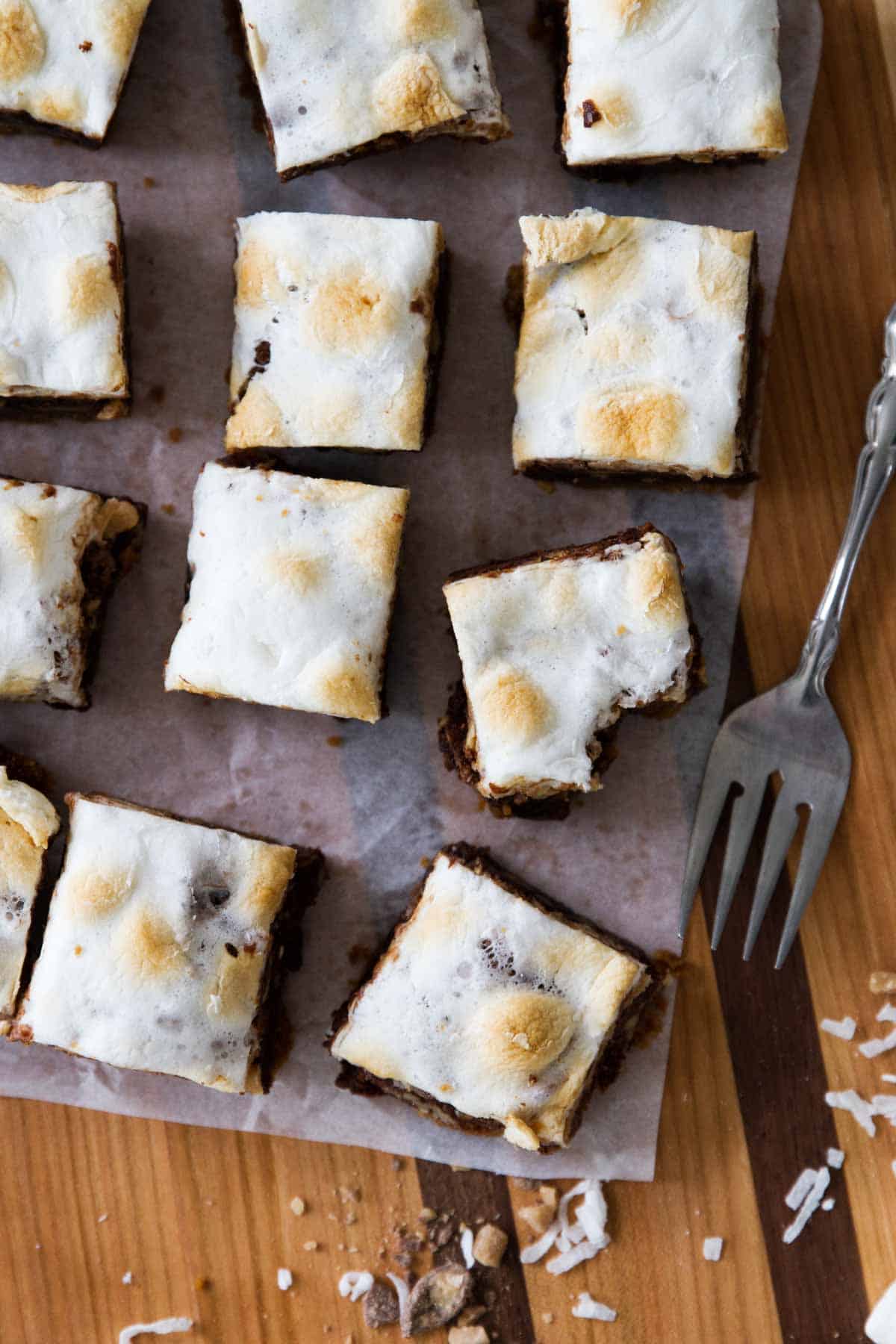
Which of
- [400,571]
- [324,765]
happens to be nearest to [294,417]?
[400,571]

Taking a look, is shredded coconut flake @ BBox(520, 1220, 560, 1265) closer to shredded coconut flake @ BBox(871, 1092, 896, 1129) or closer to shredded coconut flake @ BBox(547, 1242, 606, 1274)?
shredded coconut flake @ BBox(547, 1242, 606, 1274)

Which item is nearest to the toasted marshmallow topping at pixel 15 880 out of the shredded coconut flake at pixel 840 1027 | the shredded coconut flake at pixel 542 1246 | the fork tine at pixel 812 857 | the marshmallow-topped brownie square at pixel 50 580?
the marshmallow-topped brownie square at pixel 50 580

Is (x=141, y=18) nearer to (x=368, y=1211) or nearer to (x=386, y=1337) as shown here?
(x=368, y=1211)

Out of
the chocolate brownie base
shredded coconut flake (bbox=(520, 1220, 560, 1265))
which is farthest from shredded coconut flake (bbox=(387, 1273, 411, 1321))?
the chocolate brownie base

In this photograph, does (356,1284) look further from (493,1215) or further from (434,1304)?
(493,1215)

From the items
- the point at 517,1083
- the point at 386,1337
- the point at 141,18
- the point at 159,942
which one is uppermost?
the point at 141,18

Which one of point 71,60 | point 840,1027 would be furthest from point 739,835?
point 71,60
